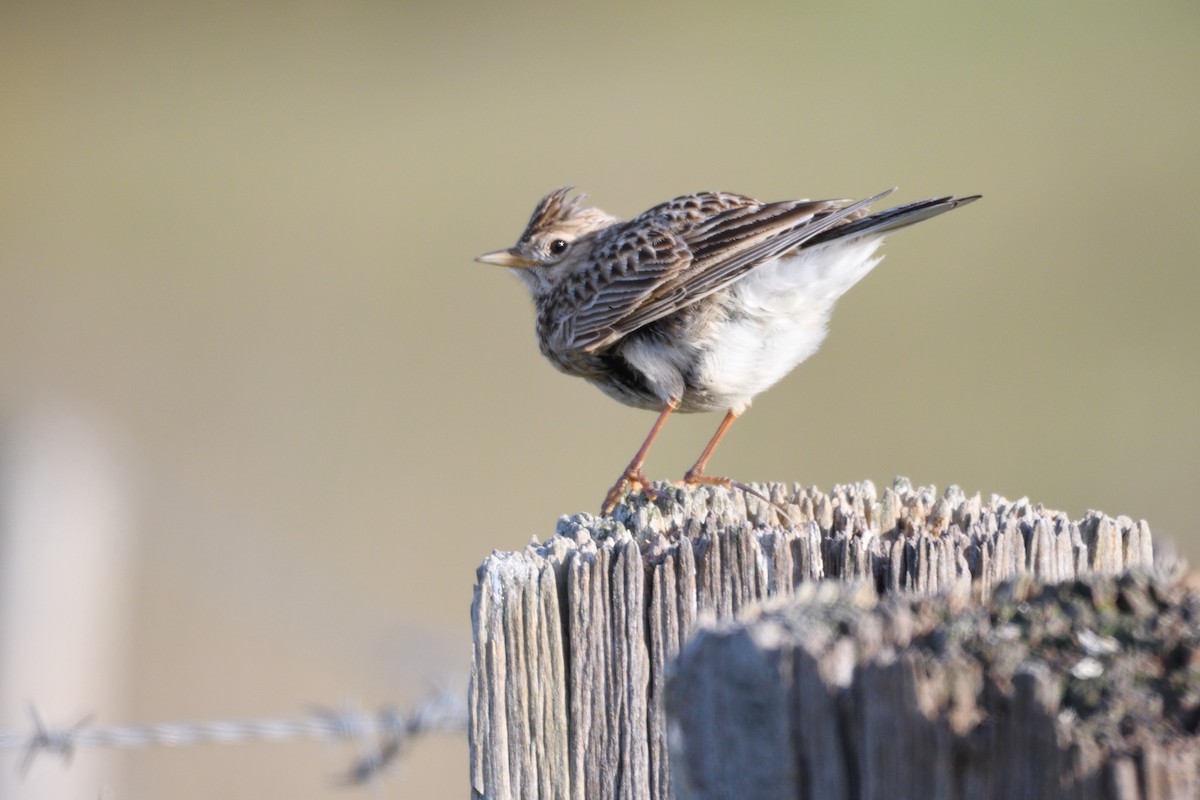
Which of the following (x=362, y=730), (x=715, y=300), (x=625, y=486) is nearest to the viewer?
(x=362, y=730)

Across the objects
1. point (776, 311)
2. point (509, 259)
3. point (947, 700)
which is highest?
point (509, 259)

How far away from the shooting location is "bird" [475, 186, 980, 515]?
5156 mm

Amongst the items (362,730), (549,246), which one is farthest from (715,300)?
(362,730)

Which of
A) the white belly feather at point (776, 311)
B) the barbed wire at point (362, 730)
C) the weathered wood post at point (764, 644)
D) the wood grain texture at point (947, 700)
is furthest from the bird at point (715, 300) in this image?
the wood grain texture at point (947, 700)

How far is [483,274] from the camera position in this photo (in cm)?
1459

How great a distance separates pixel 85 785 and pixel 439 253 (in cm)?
934

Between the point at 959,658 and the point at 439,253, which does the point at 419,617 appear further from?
the point at 959,658

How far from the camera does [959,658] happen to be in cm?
139

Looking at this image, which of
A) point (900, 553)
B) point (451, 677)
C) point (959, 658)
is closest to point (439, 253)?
point (451, 677)

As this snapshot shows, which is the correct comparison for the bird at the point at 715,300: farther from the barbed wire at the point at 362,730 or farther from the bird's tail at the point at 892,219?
the barbed wire at the point at 362,730

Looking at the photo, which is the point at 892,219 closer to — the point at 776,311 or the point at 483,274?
the point at 776,311

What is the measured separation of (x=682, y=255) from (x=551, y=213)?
51.2 inches

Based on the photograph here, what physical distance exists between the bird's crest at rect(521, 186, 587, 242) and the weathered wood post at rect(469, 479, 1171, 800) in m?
3.38

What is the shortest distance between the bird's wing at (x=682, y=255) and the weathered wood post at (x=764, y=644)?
1972 millimetres
